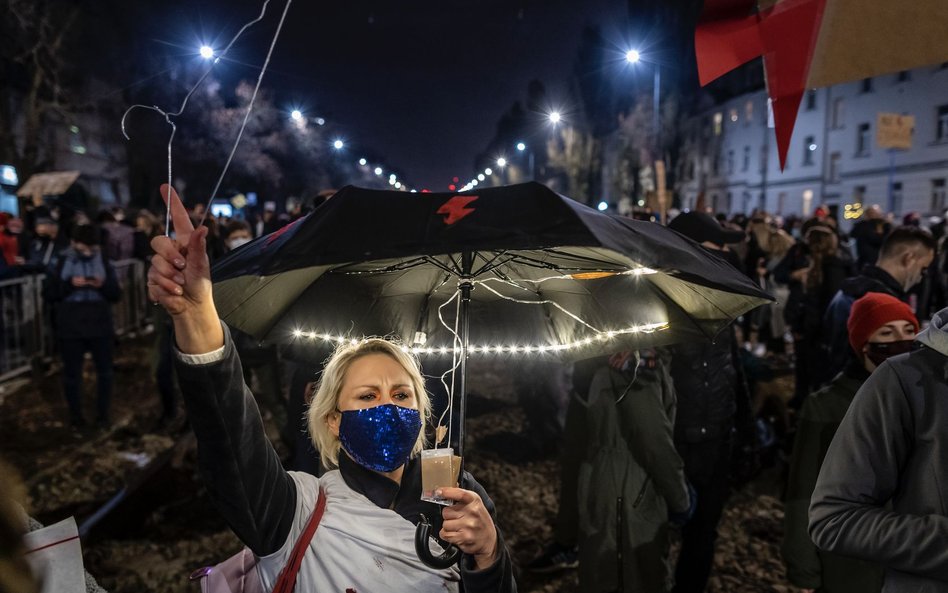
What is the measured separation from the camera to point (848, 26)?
2.00m

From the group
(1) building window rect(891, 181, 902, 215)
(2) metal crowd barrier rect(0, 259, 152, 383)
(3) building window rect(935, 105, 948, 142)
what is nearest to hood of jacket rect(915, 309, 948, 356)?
(2) metal crowd barrier rect(0, 259, 152, 383)

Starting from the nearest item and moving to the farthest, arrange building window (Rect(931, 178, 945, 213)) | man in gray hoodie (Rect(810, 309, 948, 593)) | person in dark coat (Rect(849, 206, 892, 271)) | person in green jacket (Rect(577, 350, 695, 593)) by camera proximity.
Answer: man in gray hoodie (Rect(810, 309, 948, 593)), person in green jacket (Rect(577, 350, 695, 593)), person in dark coat (Rect(849, 206, 892, 271)), building window (Rect(931, 178, 945, 213))

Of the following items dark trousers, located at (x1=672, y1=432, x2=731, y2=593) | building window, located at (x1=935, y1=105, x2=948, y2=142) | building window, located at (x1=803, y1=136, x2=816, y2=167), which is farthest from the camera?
building window, located at (x1=803, y1=136, x2=816, y2=167)

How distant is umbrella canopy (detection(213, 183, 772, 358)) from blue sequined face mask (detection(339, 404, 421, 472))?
0.57m

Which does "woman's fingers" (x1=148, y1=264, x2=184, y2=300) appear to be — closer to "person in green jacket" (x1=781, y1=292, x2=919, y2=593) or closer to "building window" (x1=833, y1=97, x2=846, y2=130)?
"person in green jacket" (x1=781, y1=292, x2=919, y2=593)

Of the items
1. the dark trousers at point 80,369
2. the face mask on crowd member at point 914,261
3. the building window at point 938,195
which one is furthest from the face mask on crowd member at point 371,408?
the building window at point 938,195

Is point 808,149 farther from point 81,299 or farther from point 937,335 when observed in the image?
point 937,335

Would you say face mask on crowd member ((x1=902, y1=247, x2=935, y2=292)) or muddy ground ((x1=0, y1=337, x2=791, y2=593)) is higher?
face mask on crowd member ((x1=902, y1=247, x2=935, y2=292))

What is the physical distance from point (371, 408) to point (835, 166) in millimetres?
49360

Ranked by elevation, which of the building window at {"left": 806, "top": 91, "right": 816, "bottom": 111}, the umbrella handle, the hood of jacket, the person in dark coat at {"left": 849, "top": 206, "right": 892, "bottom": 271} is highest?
the building window at {"left": 806, "top": 91, "right": 816, "bottom": 111}

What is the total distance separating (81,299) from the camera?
752cm

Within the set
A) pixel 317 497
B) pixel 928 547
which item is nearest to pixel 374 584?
pixel 317 497

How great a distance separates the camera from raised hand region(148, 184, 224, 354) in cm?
175

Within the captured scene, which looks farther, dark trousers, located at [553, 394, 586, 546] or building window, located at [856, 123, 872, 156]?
building window, located at [856, 123, 872, 156]
